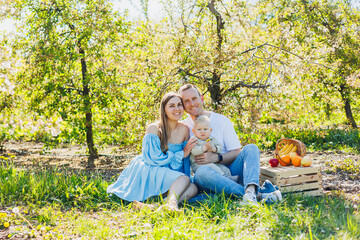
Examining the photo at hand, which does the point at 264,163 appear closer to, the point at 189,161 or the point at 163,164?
the point at 189,161

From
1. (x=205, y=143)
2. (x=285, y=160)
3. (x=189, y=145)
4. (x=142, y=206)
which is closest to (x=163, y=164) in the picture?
(x=189, y=145)

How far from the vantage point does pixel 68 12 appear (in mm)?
6180

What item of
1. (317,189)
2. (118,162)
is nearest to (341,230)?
(317,189)

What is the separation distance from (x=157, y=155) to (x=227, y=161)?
81 centimetres

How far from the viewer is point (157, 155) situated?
3.62 m

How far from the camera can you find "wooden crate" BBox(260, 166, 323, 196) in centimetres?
347

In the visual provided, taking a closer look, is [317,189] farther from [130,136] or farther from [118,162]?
[118,162]

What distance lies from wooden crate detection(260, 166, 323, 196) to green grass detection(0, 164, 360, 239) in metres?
0.14

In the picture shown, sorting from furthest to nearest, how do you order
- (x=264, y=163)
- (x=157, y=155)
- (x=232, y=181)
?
(x=264, y=163)
(x=157, y=155)
(x=232, y=181)

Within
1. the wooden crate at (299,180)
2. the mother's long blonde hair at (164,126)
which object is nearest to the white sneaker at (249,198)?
the wooden crate at (299,180)

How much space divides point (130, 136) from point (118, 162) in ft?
4.88

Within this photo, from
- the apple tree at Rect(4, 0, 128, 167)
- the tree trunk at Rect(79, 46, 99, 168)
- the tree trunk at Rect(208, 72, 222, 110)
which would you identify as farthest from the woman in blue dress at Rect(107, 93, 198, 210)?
the tree trunk at Rect(79, 46, 99, 168)

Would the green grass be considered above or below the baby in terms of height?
below

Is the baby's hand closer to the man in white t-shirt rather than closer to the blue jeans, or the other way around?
the man in white t-shirt
